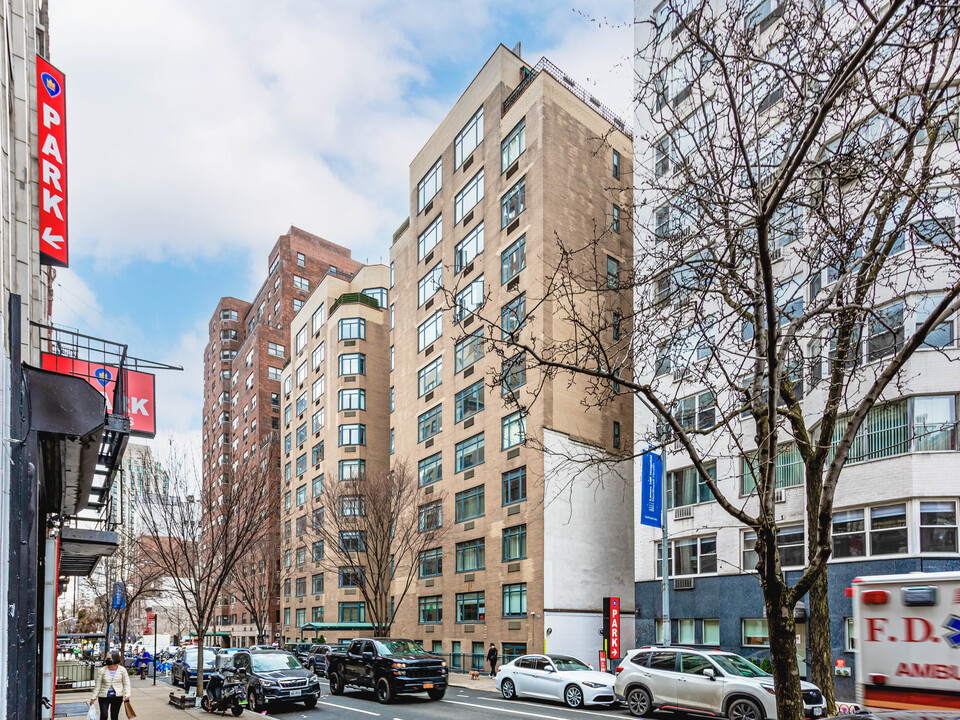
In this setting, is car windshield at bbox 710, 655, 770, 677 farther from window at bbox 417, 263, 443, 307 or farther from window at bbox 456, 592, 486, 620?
window at bbox 417, 263, 443, 307

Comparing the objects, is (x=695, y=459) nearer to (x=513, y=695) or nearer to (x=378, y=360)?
(x=513, y=695)

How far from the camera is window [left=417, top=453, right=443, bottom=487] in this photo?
152ft

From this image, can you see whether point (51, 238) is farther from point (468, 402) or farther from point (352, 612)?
point (352, 612)

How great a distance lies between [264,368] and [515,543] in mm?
52184

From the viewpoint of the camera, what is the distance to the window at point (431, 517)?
1751 inches

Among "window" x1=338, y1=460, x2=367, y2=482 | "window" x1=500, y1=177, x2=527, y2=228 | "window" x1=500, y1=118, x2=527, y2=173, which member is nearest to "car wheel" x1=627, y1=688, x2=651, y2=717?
"window" x1=500, y1=177, x2=527, y2=228

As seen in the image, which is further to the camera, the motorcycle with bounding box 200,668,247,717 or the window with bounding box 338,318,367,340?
the window with bounding box 338,318,367,340

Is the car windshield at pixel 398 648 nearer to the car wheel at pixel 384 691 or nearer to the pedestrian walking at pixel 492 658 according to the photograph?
the car wheel at pixel 384 691

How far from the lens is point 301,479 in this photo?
216 feet

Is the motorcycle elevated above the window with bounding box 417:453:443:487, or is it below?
below

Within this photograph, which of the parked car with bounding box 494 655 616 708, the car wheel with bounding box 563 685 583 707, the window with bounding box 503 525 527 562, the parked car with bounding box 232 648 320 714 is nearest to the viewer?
the parked car with bounding box 232 648 320 714

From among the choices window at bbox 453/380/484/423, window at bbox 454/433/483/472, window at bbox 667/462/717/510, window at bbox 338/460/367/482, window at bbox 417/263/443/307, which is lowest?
window at bbox 667/462/717/510

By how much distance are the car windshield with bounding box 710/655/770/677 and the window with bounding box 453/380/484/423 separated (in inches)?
957

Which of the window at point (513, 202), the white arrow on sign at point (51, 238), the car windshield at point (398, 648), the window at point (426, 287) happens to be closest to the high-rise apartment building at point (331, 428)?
the window at point (426, 287)
